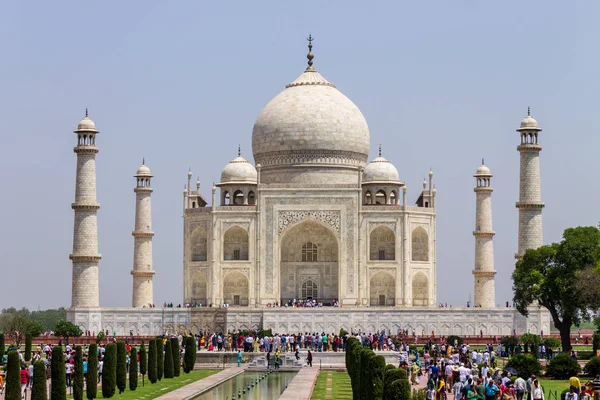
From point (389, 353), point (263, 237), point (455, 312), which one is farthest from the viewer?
point (263, 237)

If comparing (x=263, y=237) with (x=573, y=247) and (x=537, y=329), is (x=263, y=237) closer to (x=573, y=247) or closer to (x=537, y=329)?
(x=537, y=329)

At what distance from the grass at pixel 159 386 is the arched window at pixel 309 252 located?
14.0 m

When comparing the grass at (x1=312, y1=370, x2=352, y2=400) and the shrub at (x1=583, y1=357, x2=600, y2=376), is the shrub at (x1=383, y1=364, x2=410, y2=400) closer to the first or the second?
the grass at (x1=312, y1=370, x2=352, y2=400)

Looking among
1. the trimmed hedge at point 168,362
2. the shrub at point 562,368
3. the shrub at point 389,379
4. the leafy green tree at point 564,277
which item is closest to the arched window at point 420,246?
the leafy green tree at point 564,277

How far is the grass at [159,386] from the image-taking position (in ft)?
74.4

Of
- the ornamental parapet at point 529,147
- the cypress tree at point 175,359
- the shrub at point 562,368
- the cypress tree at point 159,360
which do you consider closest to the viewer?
the shrub at point 562,368

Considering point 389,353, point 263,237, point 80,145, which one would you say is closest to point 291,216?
point 263,237

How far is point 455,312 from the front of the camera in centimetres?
3912

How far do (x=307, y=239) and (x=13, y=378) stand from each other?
25035 millimetres

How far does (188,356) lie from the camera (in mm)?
29172

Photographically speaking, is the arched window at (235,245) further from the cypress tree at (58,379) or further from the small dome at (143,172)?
the cypress tree at (58,379)

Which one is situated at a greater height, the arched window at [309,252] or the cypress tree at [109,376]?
the arched window at [309,252]

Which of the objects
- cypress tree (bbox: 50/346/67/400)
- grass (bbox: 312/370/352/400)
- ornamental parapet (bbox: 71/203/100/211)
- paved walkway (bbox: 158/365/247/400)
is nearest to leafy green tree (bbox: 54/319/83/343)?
ornamental parapet (bbox: 71/203/100/211)

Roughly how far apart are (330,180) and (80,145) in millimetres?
9088
